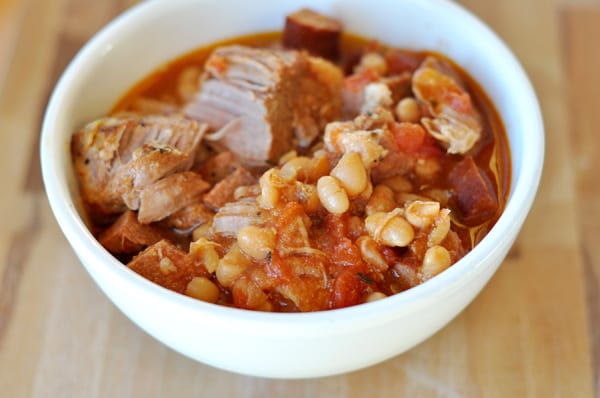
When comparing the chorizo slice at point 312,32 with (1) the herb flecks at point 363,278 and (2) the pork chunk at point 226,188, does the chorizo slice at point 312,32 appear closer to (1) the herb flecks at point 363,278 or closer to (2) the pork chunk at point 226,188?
(2) the pork chunk at point 226,188

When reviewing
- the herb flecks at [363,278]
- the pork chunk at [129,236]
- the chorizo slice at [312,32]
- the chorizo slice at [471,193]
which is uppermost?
the chorizo slice at [312,32]

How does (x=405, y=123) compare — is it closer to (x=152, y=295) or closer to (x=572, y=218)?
(x=572, y=218)

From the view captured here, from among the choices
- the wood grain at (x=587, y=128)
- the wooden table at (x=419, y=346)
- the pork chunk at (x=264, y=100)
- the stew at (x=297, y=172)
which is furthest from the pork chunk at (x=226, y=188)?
the wood grain at (x=587, y=128)

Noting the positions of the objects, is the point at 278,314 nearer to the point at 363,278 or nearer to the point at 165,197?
the point at 363,278

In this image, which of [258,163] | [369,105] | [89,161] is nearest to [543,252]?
[369,105]

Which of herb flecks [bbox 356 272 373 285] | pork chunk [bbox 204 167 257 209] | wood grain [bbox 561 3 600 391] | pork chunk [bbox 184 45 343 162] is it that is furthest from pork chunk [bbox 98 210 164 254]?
wood grain [bbox 561 3 600 391]

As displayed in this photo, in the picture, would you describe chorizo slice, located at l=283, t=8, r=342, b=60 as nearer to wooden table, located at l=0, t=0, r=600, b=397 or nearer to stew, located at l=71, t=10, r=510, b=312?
stew, located at l=71, t=10, r=510, b=312
